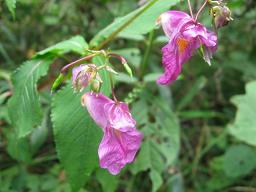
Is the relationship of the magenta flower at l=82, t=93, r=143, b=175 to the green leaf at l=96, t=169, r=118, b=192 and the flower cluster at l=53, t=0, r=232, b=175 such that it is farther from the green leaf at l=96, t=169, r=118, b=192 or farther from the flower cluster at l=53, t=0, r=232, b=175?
the green leaf at l=96, t=169, r=118, b=192

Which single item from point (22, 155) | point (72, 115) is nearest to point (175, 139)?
point (22, 155)

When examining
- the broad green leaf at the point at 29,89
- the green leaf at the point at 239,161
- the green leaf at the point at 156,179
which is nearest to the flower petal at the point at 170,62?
the broad green leaf at the point at 29,89

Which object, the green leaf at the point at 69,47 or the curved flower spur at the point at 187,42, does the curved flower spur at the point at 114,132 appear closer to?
the curved flower spur at the point at 187,42

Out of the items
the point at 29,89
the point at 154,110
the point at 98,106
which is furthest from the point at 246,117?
the point at 98,106

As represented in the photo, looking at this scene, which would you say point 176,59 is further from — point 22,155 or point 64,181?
point 64,181

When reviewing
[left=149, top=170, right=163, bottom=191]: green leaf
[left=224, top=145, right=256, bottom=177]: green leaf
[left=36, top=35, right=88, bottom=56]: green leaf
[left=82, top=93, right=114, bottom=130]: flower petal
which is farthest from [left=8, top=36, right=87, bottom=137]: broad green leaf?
[left=224, top=145, right=256, bottom=177]: green leaf
